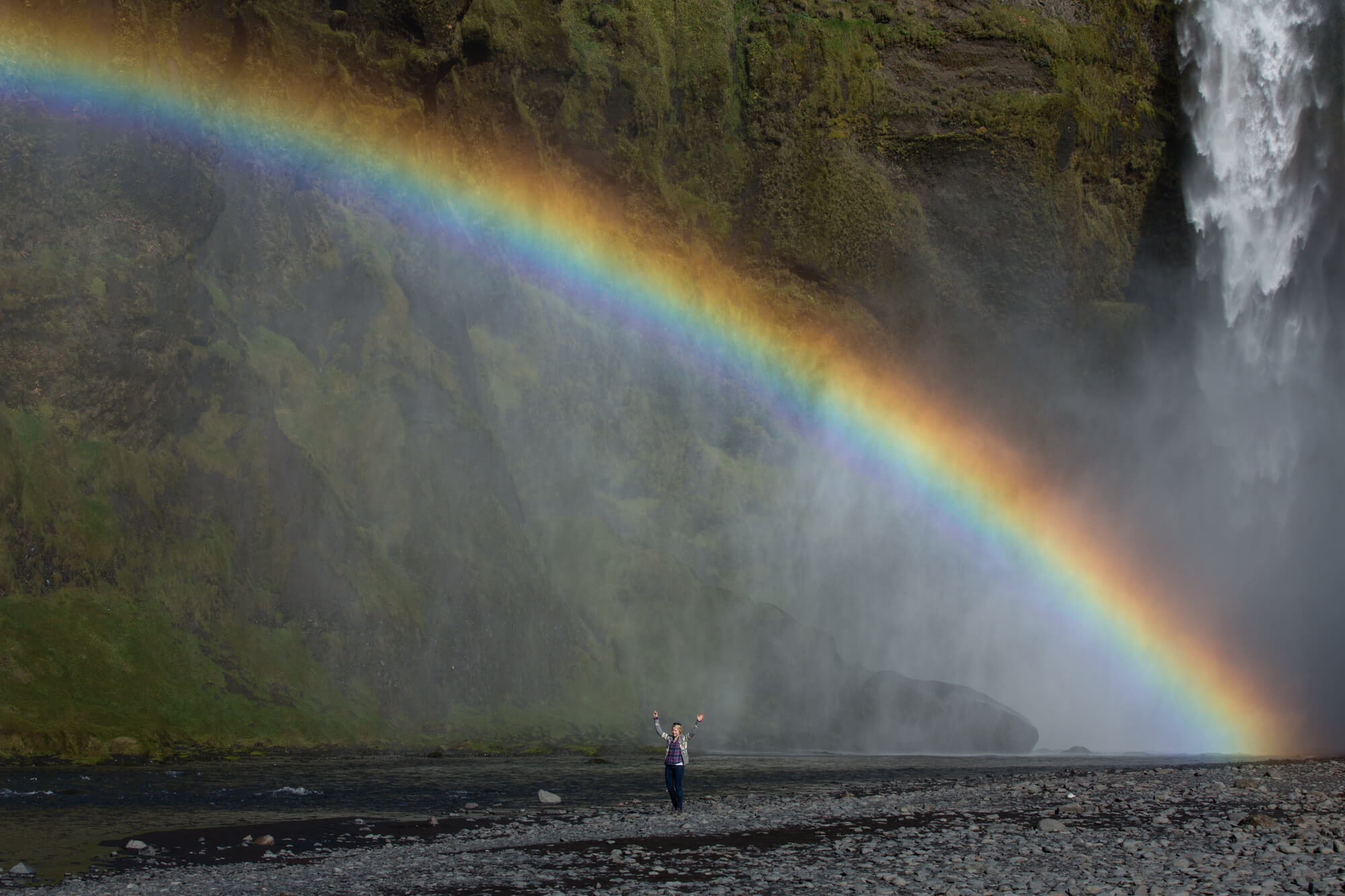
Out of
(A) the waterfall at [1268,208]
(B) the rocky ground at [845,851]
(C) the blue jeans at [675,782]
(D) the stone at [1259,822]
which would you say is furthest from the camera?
(A) the waterfall at [1268,208]

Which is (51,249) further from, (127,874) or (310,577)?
(127,874)

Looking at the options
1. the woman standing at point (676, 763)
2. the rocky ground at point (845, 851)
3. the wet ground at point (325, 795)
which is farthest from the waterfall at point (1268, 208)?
the woman standing at point (676, 763)

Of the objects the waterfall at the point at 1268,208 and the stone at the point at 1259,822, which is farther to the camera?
the waterfall at the point at 1268,208

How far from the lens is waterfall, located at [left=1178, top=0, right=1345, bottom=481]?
62719 millimetres

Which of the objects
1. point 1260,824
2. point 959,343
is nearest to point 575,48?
point 959,343

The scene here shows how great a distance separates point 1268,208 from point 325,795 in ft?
188

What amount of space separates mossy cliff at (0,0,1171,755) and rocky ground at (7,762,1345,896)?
59.9 feet

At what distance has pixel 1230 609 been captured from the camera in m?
70.2

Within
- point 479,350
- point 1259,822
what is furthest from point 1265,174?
point 1259,822

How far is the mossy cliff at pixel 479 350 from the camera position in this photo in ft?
137

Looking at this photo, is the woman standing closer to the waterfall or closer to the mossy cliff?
the mossy cliff

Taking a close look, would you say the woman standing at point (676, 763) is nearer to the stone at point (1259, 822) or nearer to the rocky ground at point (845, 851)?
the rocky ground at point (845, 851)

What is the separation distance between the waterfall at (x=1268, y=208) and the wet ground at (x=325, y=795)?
3169 centimetres

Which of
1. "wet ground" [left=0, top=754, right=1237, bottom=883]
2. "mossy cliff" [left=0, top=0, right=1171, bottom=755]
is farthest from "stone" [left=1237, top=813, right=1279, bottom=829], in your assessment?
"mossy cliff" [left=0, top=0, right=1171, bottom=755]
